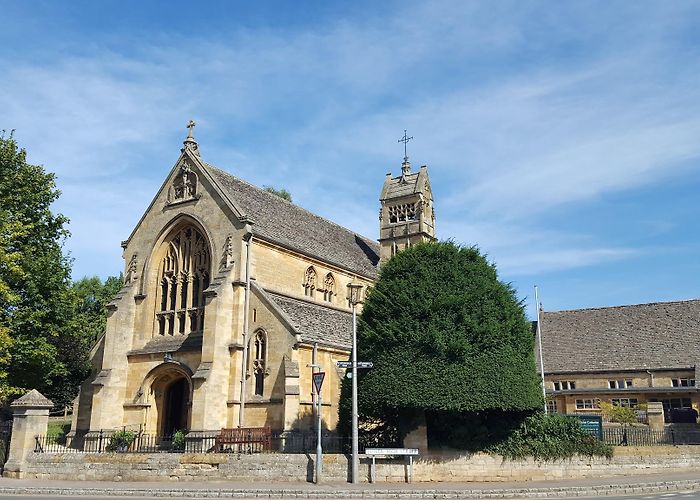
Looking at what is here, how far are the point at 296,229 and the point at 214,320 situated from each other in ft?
35.5

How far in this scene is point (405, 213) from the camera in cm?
4962

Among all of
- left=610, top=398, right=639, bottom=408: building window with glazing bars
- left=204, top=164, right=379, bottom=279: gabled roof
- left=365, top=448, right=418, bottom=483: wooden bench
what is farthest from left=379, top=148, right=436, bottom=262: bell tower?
left=365, top=448, right=418, bottom=483: wooden bench

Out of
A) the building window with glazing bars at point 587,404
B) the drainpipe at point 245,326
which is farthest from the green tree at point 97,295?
the building window with glazing bars at point 587,404

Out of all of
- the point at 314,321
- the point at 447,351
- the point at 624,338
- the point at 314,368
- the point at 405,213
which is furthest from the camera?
the point at 405,213

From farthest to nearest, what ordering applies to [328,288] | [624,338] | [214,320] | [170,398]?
[624,338] < [328,288] < [170,398] < [214,320]

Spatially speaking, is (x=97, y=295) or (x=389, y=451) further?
(x=97, y=295)

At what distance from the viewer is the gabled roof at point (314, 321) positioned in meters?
31.4

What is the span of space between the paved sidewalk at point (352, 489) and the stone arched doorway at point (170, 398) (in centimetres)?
1019

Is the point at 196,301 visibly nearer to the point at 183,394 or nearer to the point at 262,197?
the point at 183,394

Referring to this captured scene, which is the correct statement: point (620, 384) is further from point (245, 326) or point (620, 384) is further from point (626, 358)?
point (245, 326)

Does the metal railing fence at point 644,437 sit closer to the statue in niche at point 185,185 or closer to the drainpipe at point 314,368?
the drainpipe at point 314,368

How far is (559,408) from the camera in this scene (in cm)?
4584

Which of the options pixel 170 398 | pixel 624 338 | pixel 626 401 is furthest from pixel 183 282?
pixel 624 338

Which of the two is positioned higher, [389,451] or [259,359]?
[259,359]
